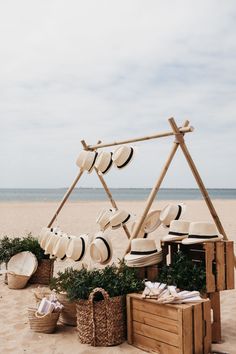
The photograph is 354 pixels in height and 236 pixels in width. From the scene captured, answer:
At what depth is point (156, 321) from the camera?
4359 mm

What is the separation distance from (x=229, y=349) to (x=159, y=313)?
0.86 metres

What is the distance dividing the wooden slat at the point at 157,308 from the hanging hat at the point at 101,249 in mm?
1022

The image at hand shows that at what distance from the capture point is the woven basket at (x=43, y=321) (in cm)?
501

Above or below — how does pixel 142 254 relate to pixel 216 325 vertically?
above

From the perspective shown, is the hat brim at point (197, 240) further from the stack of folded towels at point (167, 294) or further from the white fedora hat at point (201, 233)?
the stack of folded towels at point (167, 294)

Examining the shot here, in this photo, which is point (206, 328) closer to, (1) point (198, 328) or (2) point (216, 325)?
(1) point (198, 328)

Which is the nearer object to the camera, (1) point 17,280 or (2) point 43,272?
(1) point 17,280

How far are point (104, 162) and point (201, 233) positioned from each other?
1995mm

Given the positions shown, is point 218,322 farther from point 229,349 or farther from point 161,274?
point 161,274

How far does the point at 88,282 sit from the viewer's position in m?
4.86

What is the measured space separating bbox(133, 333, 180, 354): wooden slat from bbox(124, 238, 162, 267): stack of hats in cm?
77

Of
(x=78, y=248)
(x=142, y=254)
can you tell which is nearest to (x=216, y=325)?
(x=142, y=254)

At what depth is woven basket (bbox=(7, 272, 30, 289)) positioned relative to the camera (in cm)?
711

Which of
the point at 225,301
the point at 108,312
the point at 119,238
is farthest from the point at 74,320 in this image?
the point at 119,238
